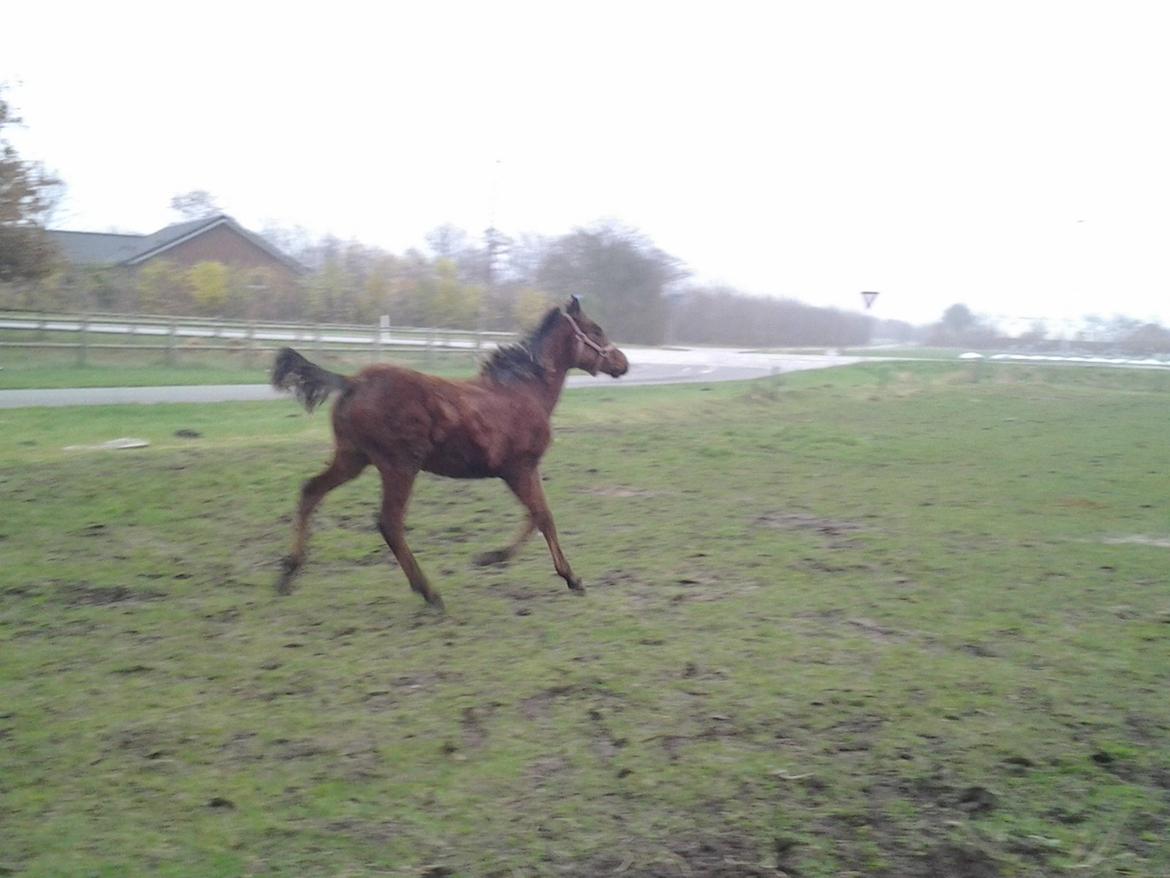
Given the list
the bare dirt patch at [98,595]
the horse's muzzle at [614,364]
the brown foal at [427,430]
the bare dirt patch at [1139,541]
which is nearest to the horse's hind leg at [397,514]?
the brown foal at [427,430]

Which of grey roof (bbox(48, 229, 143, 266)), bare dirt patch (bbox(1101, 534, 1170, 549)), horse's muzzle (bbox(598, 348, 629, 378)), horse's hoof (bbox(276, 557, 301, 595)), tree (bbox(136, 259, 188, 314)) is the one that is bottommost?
horse's hoof (bbox(276, 557, 301, 595))

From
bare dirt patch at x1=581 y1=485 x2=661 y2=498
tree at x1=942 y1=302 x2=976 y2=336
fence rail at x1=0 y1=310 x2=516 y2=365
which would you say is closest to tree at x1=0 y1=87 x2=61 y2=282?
fence rail at x1=0 y1=310 x2=516 y2=365

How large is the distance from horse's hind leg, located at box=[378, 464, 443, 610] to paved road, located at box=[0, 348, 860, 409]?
16.7 feet

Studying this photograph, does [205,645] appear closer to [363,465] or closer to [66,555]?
[363,465]

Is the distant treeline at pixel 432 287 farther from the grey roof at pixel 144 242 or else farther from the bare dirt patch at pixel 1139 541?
the bare dirt patch at pixel 1139 541

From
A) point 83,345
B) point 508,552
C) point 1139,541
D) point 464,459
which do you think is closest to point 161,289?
point 83,345

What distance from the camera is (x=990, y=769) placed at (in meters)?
4.40

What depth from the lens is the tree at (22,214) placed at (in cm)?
2188

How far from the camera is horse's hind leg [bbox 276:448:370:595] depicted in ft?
23.7

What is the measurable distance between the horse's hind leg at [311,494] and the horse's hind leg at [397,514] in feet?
1.10

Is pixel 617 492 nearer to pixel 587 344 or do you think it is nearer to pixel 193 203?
pixel 587 344

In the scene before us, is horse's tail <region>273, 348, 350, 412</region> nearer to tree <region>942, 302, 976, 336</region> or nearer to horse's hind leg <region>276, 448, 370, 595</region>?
horse's hind leg <region>276, 448, 370, 595</region>

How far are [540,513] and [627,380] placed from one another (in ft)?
70.4

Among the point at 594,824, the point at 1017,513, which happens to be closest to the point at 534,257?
the point at 1017,513
